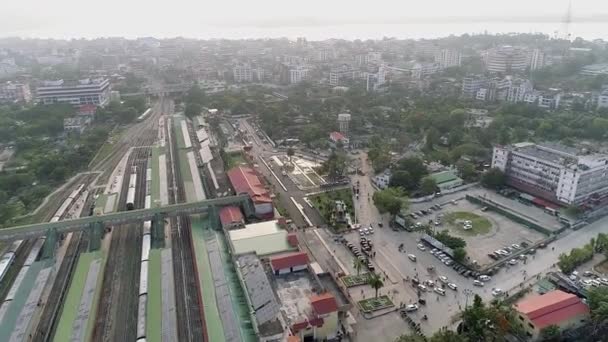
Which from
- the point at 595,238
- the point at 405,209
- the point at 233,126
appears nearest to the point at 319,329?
the point at 405,209

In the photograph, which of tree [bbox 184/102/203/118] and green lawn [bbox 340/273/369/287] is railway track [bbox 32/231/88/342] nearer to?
green lawn [bbox 340/273/369/287]

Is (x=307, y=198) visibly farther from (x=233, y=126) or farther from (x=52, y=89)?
(x=52, y=89)

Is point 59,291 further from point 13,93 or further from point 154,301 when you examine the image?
point 13,93

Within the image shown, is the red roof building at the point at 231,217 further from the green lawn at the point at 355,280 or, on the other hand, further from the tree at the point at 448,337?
the tree at the point at 448,337

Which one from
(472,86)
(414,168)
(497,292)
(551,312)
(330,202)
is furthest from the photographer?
(472,86)

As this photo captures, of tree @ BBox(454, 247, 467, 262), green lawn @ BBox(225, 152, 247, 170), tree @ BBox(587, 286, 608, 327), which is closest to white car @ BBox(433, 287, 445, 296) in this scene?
tree @ BBox(454, 247, 467, 262)

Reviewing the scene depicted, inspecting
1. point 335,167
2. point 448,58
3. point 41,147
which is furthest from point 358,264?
point 448,58

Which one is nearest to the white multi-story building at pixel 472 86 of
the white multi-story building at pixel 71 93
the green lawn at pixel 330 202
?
the green lawn at pixel 330 202

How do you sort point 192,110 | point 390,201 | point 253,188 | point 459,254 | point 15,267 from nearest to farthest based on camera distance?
1. point 459,254
2. point 15,267
3. point 390,201
4. point 253,188
5. point 192,110
